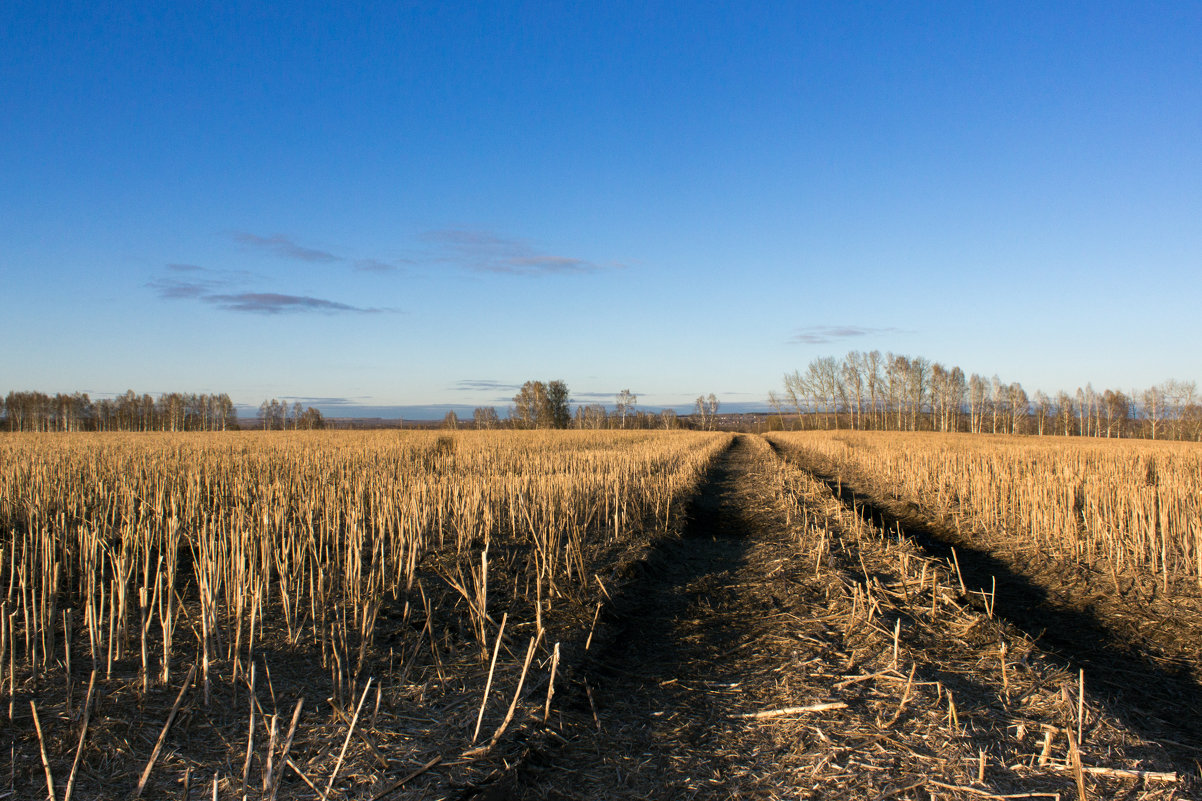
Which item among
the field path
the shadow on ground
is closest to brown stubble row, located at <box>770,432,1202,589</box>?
the field path

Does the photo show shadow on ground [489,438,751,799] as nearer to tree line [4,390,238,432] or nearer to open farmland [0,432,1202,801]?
open farmland [0,432,1202,801]

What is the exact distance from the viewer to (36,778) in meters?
2.54

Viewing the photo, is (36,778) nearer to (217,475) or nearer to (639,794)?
(639,794)

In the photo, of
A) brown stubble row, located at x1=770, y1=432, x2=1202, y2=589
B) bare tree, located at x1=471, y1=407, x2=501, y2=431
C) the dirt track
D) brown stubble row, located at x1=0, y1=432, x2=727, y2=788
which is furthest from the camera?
bare tree, located at x1=471, y1=407, x2=501, y2=431

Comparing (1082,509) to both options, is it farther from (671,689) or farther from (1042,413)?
(1042,413)

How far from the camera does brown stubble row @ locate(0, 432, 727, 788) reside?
3.72 metres

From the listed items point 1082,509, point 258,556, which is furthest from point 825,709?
point 1082,509

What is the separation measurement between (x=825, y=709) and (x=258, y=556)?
20.0ft

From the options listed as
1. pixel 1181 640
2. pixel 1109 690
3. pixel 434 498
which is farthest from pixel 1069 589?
pixel 434 498

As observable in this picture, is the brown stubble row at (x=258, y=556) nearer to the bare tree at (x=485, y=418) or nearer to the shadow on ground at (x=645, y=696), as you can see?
the shadow on ground at (x=645, y=696)

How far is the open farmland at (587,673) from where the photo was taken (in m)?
2.72

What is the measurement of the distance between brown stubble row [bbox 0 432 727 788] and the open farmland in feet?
0.16

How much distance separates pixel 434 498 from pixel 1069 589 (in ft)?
26.6

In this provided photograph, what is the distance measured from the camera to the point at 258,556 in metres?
6.47
